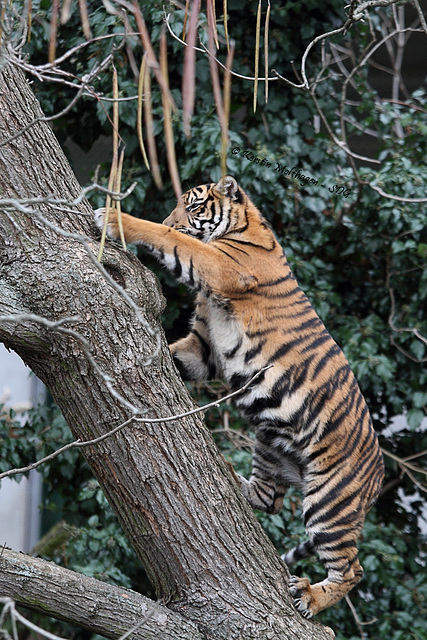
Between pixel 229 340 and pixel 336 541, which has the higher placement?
pixel 229 340

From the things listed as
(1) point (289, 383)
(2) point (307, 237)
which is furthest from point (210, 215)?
(2) point (307, 237)

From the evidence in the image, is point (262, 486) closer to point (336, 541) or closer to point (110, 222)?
point (336, 541)

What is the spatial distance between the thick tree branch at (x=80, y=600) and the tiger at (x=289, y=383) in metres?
0.60

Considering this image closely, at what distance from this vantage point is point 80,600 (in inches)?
79.6

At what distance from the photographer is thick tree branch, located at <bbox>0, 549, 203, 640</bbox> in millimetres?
1985

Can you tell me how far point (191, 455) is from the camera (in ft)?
6.96

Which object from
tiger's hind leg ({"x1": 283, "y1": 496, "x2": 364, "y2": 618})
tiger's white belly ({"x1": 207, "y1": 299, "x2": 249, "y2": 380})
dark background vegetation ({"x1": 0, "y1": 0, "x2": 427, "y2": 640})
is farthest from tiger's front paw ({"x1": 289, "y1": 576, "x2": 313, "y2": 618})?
dark background vegetation ({"x1": 0, "y1": 0, "x2": 427, "y2": 640})

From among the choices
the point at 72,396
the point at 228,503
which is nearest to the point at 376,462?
the point at 228,503

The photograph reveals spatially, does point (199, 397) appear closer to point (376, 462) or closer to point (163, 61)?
point (376, 462)

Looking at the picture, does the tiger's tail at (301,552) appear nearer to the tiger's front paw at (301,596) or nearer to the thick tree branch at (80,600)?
the tiger's front paw at (301,596)

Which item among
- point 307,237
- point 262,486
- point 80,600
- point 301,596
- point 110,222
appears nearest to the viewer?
point 80,600

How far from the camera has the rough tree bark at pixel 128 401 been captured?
195 centimetres

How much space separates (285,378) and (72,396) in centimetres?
93

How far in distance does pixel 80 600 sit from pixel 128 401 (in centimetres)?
57
